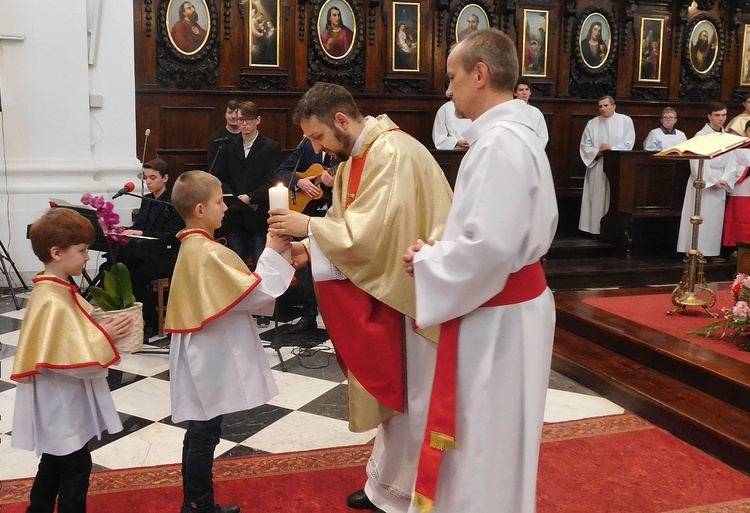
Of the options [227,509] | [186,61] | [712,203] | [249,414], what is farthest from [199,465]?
[712,203]

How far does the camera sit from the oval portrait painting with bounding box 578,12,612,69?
10086mm

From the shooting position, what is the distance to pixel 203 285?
2664 millimetres

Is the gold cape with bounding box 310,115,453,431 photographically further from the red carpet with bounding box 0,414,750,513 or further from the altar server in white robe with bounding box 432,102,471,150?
the altar server in white robe with bounding box 432,102,471,150

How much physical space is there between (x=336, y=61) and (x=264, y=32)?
2.90ft

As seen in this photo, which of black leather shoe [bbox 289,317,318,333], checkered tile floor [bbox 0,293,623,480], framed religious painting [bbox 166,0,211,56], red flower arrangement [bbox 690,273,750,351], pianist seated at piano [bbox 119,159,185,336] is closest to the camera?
checkered tile floor [bbox 0,293,623,480]

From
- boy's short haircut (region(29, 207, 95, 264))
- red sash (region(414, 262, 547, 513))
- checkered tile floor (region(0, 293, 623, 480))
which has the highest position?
boy's short haircut (region(29, 207, 95, 264))

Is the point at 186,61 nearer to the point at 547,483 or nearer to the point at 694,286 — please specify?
the point at 694,286

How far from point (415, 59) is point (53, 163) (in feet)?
14.4

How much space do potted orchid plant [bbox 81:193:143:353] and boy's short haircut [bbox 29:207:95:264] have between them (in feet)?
1.00

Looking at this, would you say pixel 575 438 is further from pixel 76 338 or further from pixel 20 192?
pixel 20 192

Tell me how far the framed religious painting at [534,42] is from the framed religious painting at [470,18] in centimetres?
57

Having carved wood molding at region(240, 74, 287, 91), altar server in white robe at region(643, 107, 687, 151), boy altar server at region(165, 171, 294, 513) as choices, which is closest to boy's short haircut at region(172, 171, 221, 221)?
boy altar server at region(165, 171, 294, 513)

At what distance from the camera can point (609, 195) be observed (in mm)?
9188

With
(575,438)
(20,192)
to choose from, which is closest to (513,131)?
(575,438)
